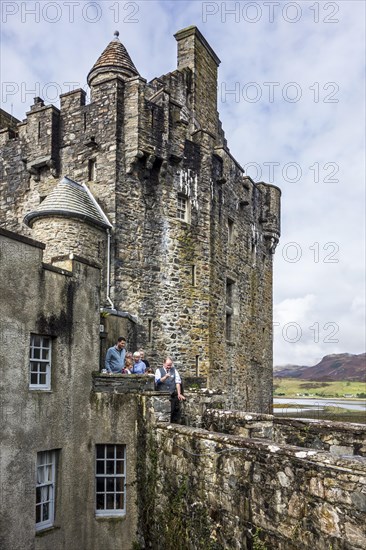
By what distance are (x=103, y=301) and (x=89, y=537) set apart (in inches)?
295

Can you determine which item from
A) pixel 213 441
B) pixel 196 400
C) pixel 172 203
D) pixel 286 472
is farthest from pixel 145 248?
pixel 286 472

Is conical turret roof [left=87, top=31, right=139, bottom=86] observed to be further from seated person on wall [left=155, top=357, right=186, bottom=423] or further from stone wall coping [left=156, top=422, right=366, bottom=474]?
stone wall coping [left=156, top=422, right=366, bottom=474]

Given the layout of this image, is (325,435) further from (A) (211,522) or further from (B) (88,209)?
(B) (88,209)

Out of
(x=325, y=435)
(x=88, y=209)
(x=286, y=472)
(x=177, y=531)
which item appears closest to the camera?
(x=286, y=472)

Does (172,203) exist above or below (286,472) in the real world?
above

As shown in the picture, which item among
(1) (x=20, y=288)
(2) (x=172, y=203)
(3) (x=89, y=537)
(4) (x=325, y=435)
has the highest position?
(2) (x=172, y=203)

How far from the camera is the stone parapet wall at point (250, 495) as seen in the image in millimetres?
5801

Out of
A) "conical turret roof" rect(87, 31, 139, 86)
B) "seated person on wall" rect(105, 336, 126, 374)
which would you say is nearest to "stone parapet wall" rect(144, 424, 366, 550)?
"seated person on wall" rect(105, 336, 126, 374)

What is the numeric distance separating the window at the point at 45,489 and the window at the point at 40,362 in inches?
50.5

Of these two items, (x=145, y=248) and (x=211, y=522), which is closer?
(x=211, y=522)

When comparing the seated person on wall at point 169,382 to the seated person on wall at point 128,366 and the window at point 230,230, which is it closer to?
the seated person on wall at point 128,366

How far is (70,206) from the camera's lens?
1561 centimetres

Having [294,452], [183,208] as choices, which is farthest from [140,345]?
[294,452]

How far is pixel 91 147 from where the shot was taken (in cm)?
1781
